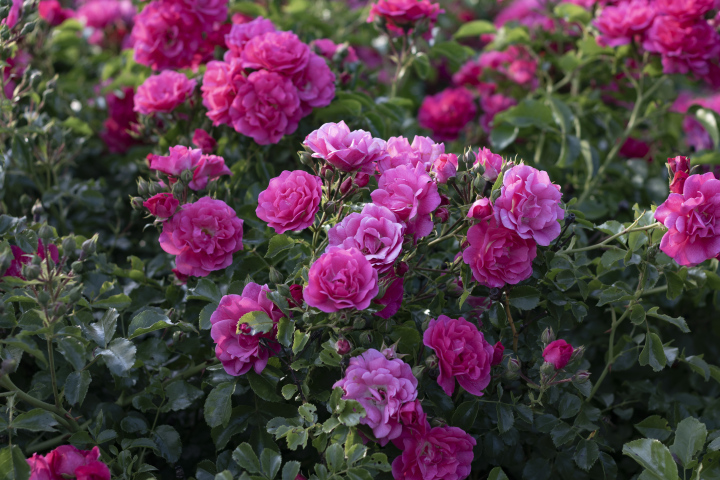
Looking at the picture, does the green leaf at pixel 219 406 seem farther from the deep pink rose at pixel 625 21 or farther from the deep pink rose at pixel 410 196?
the deep pink rose at pixel 625 21

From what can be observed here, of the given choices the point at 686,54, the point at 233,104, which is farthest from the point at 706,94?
the point at 233,104

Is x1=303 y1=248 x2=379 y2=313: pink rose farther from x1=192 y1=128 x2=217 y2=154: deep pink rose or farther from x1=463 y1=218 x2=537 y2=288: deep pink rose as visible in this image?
x1=192 y1=128 x2=217 y2=154: deep pink rose

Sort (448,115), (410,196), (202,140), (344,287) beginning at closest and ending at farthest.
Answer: (344,287) → (410,196) → (202,140) → (448,115)

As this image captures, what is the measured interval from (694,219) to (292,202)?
78 cm

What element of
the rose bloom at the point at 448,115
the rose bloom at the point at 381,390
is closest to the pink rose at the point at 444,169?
the rose bloom at the point at 381,390

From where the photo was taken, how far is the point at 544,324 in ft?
4.45

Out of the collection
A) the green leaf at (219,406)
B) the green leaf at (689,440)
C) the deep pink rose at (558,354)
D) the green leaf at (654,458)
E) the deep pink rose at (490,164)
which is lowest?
the green leaf at (689,440)

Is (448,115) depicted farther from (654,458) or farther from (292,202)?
(654,458)

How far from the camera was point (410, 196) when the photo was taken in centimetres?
108

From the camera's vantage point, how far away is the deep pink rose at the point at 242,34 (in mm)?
1667

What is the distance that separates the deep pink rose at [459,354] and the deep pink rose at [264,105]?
74 cm

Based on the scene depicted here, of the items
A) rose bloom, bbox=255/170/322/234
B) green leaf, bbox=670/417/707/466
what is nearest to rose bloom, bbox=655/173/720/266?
green leaf, bbox=670/417/707/466

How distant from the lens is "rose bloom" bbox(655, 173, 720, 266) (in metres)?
1.12

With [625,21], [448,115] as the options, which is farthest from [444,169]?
[448,115]
